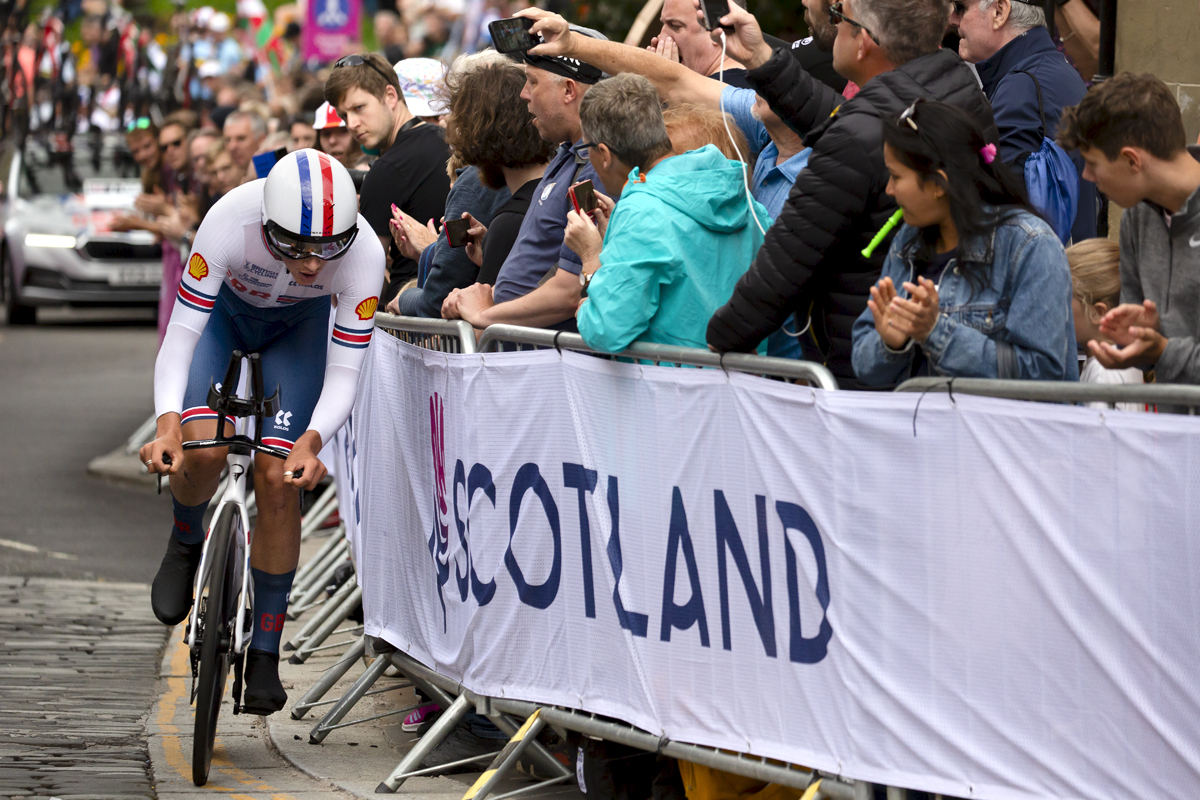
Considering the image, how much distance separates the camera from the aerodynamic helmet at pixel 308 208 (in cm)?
556

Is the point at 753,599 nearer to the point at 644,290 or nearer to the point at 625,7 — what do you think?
the point at 644,290

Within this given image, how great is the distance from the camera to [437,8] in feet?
83.7

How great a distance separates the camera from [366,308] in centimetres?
604

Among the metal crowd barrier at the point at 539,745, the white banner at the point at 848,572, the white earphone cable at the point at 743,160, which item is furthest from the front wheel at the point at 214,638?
the white earphone cable at the point at 743,160

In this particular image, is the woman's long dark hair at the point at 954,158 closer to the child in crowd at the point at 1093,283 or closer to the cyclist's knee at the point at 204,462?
the child in crowd at the point at 1093,283

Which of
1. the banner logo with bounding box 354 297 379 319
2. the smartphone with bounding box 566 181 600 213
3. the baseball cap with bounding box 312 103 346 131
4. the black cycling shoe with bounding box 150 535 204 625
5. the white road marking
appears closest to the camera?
the smartphone with bounding box 566 181 600 213

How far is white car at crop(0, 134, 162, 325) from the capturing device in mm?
22531

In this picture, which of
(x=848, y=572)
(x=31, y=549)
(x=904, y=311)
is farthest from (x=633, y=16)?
(x=848, y=572)

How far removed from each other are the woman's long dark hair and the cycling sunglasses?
2.18 m

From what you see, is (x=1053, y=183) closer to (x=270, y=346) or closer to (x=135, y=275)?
(x=270, y=346)

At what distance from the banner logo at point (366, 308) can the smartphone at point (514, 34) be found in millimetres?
1015

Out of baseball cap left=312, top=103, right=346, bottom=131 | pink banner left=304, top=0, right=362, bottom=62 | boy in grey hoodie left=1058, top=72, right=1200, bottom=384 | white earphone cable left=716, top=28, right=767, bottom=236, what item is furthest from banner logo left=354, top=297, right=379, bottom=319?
pink banner left=304, top=0, right=362, bottom=62

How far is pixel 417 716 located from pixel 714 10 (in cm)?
295

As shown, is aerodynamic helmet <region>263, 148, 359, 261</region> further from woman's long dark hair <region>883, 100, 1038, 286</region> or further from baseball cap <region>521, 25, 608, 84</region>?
woman's long dark hair <region>883, 100, 1038, 286</region>
